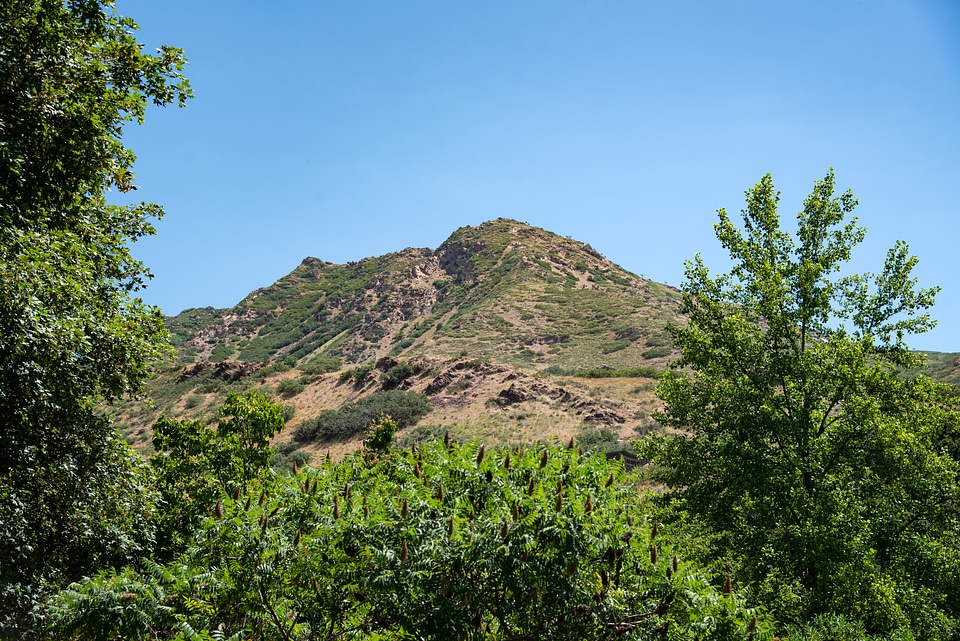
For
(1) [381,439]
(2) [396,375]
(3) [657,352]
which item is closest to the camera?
(1) [381,439]

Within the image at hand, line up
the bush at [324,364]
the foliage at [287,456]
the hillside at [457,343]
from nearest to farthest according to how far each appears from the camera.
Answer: the foliage at [287,456], the hillside at [457,343], the bush at [324,364]

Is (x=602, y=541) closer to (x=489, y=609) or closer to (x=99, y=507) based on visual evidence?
(x=489, y=609)

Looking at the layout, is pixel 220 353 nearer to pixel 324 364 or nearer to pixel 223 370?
pixel 324 364

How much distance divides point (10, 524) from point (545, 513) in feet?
26.0

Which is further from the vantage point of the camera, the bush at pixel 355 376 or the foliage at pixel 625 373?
the bush at pixel 355 376

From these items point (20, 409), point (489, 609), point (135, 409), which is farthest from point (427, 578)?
point (135, 409)

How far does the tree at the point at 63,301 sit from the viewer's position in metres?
7.95

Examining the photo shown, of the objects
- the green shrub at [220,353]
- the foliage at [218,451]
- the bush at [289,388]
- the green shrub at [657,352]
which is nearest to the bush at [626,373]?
the green shrub at [657,352]

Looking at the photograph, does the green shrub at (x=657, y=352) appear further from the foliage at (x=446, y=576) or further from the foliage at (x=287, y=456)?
the foliage at (x=446, y=576)

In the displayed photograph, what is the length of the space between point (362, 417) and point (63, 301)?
32719 millimetres

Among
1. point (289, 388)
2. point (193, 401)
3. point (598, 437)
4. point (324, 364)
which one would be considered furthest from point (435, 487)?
point (324, 364)

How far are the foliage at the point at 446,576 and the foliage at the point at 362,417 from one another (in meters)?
32.4

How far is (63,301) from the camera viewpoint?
26.8 feet

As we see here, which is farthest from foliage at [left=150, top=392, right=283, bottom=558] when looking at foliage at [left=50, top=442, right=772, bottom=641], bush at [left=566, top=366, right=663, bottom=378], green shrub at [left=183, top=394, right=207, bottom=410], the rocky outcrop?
the rocky outcrop
